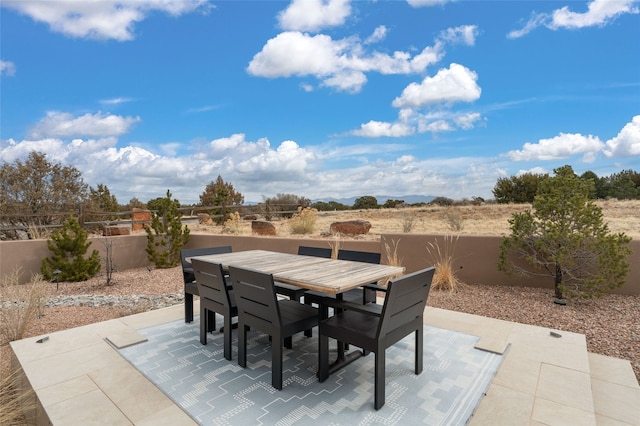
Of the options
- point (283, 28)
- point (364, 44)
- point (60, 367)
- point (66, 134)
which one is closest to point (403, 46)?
point (364, 44)

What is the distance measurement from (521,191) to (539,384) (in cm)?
1916

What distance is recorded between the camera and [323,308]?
2.71m

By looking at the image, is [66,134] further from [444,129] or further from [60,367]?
[444,129]

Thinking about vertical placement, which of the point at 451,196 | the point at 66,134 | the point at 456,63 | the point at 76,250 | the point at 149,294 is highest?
the point at 456,63

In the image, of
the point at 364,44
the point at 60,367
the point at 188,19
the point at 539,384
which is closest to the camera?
Result: the point at 539,384

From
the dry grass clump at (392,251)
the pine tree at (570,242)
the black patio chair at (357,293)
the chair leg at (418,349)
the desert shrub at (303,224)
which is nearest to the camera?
the chair leg at (418,349)

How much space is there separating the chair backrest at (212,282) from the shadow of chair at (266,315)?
0.27m

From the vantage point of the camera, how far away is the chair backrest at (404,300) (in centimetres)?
203

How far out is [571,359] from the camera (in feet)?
8.99

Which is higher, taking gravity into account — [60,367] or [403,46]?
[403,46]

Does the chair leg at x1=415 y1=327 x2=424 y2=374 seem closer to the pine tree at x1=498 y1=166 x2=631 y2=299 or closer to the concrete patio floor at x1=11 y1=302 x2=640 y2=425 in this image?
the concrete patio floor at x1=11 y1=302 x2=640 y2=425

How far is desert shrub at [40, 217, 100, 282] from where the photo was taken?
7277mm

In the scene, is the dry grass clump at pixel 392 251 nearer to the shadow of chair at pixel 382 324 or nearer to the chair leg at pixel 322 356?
the shadow of chair at pixel 382 324

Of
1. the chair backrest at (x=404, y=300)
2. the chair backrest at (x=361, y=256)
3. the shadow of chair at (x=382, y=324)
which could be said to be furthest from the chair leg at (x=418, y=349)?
the chair backrest at (x=361, y=256)
